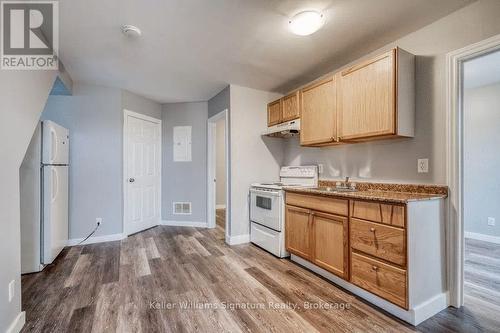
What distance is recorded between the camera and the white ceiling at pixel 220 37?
1.87m

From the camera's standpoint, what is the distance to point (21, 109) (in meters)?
1.81

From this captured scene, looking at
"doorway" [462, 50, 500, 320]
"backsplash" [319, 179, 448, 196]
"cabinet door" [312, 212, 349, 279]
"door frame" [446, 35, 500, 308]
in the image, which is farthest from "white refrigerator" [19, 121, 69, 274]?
"doorway" [462, 50, 500, 320]

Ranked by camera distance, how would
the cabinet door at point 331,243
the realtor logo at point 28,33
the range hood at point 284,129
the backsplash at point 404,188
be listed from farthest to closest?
the range hood at point 284,129, the cabinet door at point 331,243, the backsplash at point 404,188, the realtor logo at point 28,33

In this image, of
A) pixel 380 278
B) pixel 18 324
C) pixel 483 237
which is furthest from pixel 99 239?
pixel 483 237

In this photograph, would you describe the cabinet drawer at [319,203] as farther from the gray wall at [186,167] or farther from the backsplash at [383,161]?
the gray wall at [186,167]

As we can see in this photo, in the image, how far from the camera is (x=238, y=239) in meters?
3.61

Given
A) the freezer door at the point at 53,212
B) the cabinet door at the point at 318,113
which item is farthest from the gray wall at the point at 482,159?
the freezer door at the point at 53,212

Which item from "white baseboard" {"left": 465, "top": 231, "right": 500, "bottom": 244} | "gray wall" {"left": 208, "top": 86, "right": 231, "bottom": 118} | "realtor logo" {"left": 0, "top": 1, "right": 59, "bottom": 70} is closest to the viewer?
"realtor logo" {"left": 0, "top": 1, "right": 59, "bottom": 70}

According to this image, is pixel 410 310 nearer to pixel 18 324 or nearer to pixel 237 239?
pixel 237 239

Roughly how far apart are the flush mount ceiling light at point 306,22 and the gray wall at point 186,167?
2873 mm

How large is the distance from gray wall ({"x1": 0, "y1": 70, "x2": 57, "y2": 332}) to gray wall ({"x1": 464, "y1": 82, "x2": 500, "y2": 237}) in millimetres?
5601

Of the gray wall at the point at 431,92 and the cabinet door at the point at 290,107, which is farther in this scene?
the cabinet door at the point at 290,107

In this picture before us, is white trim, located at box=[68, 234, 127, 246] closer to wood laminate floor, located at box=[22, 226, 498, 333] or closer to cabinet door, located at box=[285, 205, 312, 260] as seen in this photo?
wood laminate floor, located at box=[22, 226, 498, 333]

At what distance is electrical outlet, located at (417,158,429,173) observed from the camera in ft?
6.93
